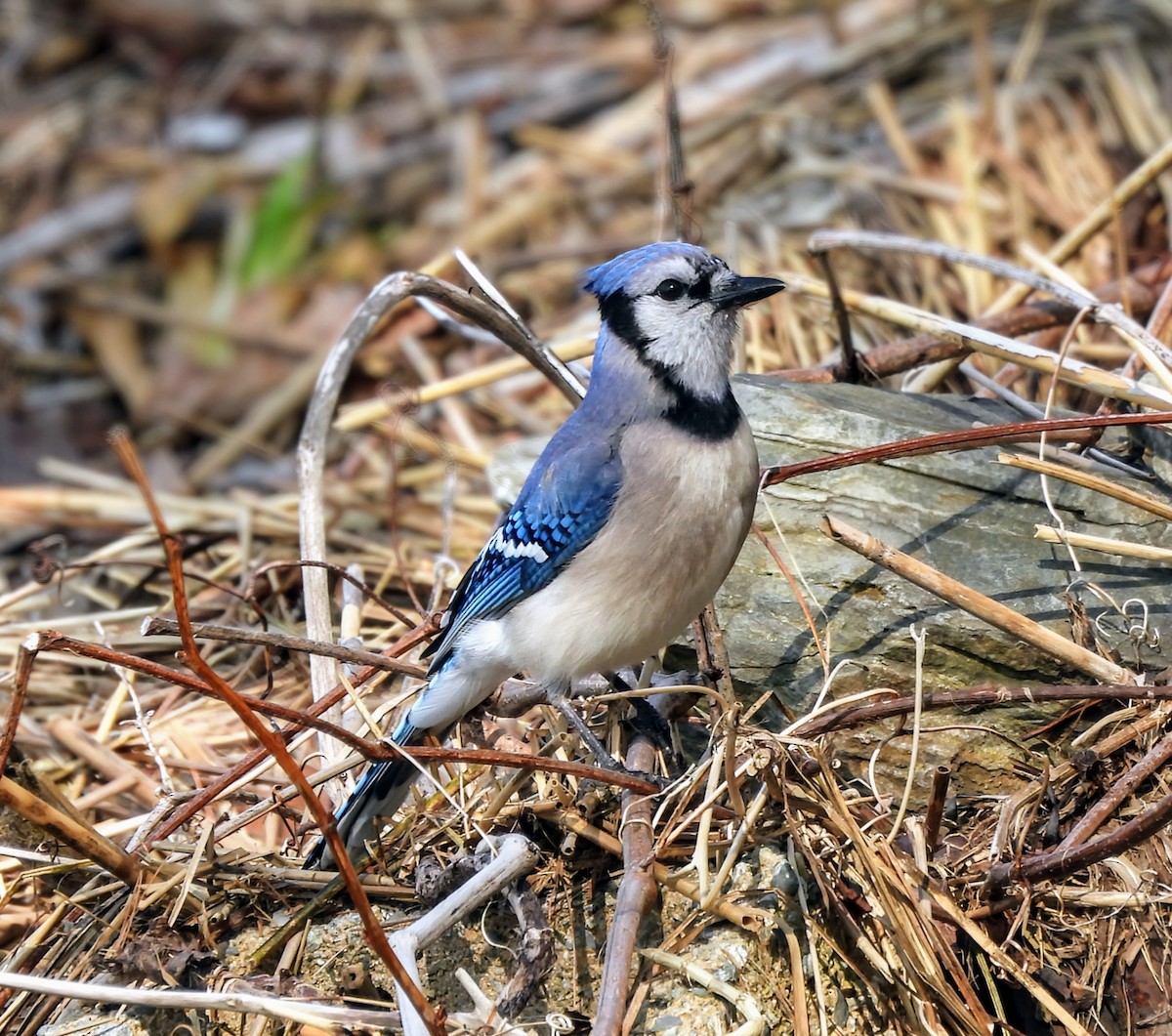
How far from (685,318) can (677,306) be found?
0.13ft

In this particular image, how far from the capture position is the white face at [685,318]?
331 centimetres

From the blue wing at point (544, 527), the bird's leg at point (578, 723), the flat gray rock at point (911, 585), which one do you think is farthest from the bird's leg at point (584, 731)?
the flat gray rock at point (911, 585)

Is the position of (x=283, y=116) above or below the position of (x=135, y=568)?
above

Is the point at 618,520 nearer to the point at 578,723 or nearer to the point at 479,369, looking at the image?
the point at 578,723

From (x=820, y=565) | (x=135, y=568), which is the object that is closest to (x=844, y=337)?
(x=820, y=565)

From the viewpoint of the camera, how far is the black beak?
132 inches

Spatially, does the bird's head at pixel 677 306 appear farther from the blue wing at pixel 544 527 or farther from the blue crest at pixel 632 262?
the blue wing at pixel 544 527

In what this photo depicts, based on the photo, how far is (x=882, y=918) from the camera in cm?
275

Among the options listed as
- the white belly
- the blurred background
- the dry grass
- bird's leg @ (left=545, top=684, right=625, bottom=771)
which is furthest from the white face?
the blurred background

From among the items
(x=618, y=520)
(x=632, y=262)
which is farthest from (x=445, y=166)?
(x=618, y=520)

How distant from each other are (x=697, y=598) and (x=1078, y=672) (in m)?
0.87

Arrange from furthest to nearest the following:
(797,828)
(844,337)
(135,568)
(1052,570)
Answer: (135,568), (844,337), (1052,570), (797,828)

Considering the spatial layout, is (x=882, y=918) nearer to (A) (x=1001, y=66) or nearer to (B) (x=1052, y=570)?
(B) (x=1052, y=570)

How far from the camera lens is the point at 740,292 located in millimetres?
3361
